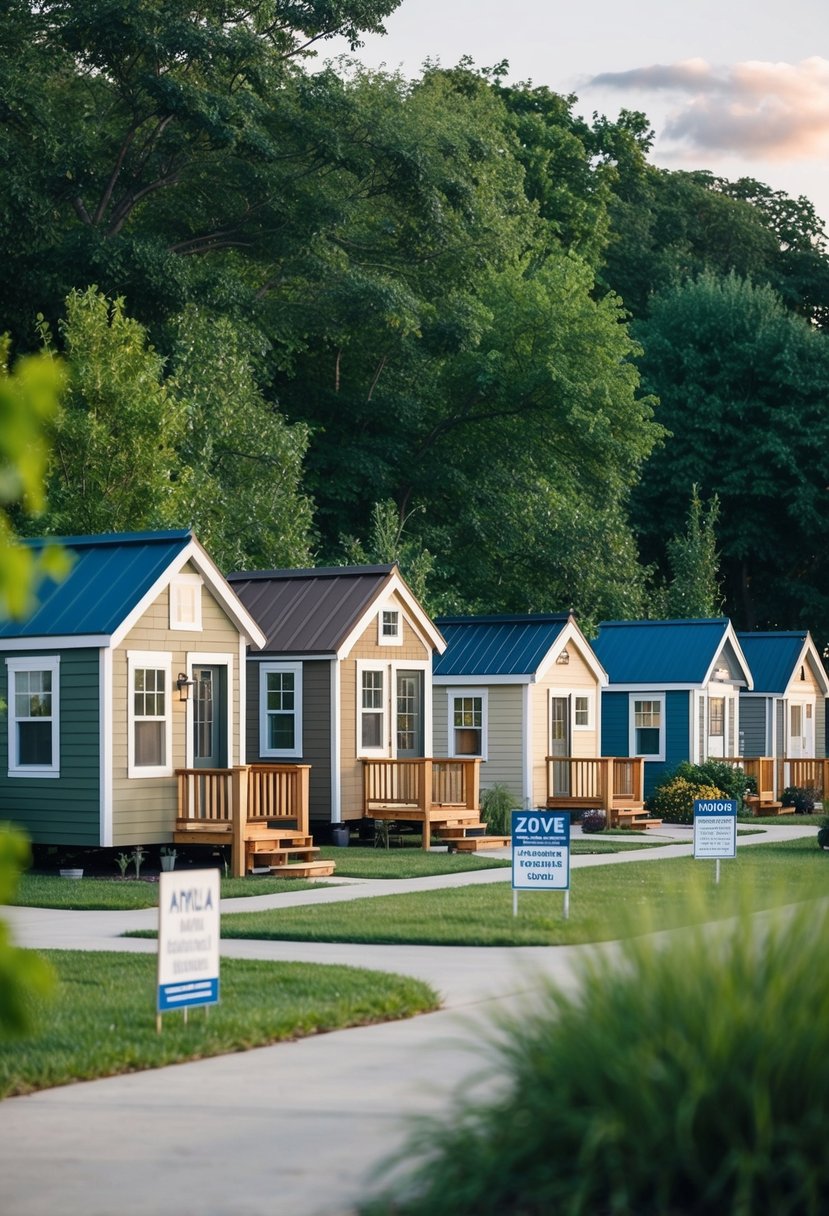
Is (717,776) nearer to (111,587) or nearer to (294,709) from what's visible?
(294,709)

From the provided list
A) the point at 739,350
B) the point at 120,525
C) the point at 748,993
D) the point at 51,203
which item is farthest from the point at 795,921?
the point at 739,350

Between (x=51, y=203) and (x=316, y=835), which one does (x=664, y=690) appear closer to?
(x=316, y=835)

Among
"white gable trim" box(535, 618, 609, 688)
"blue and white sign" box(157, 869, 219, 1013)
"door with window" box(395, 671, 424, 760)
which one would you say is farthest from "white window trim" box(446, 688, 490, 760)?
"blue and white sign" box(157, 869, 219, 1013)

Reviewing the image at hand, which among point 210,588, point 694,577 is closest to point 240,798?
point 210,588

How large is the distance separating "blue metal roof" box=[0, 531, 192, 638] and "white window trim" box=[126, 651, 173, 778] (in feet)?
2.33

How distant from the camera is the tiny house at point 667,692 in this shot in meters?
41.1

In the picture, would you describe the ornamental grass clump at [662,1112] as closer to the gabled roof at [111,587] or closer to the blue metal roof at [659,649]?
the gabled roof at [111,587]

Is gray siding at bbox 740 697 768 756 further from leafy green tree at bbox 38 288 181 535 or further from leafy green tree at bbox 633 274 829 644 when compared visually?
leafy green tree at bbox 38 288 181 535

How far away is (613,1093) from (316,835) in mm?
23637

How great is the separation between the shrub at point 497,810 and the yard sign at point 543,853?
14.7m

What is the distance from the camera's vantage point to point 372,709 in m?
30.7

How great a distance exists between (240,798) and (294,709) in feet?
20.6

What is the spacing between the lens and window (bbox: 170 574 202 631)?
24.9m

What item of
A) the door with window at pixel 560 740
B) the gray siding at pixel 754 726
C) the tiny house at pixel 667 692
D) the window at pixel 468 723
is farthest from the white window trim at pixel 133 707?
the gray siding at pixel 754 726
